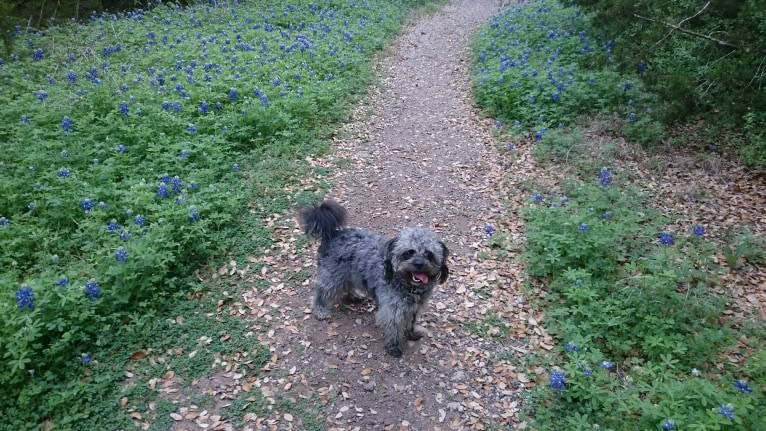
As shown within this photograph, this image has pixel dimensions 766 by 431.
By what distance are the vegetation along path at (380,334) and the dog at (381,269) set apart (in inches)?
13.1

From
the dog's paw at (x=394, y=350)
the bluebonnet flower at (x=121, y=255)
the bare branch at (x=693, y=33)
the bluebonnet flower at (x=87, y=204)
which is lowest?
the dog's paw at (x=394, y=350)

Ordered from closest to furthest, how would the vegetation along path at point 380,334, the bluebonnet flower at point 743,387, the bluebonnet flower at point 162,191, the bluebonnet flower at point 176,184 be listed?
the bluebonnet flower at point 743,387, the vegetation along path at point 380,334, the bluebonnet flower at point 162,191, the bluebonnet flower at point 176,184

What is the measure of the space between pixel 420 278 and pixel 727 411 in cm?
288

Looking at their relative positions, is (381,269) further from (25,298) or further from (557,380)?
(25,298)

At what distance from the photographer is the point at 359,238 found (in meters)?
5.22

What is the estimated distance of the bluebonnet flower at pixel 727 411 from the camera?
3.64 meters

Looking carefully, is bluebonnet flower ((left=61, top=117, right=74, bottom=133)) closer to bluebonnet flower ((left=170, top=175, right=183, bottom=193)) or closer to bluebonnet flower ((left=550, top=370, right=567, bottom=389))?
bluebonnet flower ((left=170, top=175, right=183, bottom=193))

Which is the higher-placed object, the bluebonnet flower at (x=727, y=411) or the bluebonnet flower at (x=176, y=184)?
the bluebonnet flower at (x=176, y=184)

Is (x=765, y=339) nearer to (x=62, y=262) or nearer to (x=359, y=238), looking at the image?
(x=359, y=238)

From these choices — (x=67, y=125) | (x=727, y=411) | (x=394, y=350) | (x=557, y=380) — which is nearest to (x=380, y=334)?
(x=394, y=350)

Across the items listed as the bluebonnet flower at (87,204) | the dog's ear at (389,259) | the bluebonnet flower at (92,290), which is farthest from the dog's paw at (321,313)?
the bluebonnet flower at (87,204)

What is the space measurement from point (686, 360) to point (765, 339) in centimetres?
112

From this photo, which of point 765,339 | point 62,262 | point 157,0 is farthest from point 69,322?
point 157,0

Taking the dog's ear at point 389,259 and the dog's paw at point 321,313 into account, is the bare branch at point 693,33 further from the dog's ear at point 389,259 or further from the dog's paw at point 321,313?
the dog's paw at point 321,313
